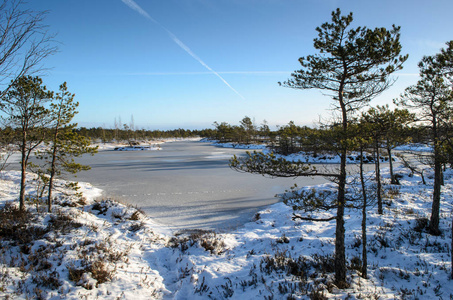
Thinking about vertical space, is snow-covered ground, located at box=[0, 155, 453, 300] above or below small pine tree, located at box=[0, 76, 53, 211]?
below

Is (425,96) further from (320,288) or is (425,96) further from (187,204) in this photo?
(187,204)

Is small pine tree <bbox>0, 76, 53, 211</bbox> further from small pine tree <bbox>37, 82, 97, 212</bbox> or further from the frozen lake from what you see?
the frozen lake

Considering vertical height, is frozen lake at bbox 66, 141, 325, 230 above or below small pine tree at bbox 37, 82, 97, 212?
below

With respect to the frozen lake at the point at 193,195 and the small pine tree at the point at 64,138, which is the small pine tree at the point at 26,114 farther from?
the frozen lake at the point at 193,195

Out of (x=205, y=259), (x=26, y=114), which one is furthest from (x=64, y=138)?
(x=205, y=259)

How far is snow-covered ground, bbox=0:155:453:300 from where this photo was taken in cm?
448

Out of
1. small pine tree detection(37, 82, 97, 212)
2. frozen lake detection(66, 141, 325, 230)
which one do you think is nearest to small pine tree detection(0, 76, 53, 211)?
small pine tree detection(37, 82, 97, 212)

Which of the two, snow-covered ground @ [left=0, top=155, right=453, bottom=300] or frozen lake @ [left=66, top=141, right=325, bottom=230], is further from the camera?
frozen lake @ [left=66, top=141, right=325, bottom=230]

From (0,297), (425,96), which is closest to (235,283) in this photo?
(0,297)

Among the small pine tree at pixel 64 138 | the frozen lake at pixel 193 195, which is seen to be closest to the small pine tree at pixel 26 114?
the small pine tree at pixel 64 138

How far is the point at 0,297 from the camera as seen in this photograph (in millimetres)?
3771

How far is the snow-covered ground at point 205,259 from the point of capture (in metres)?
4.48

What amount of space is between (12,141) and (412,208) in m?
16.2

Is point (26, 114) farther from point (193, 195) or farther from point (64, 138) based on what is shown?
point (193, 195)
